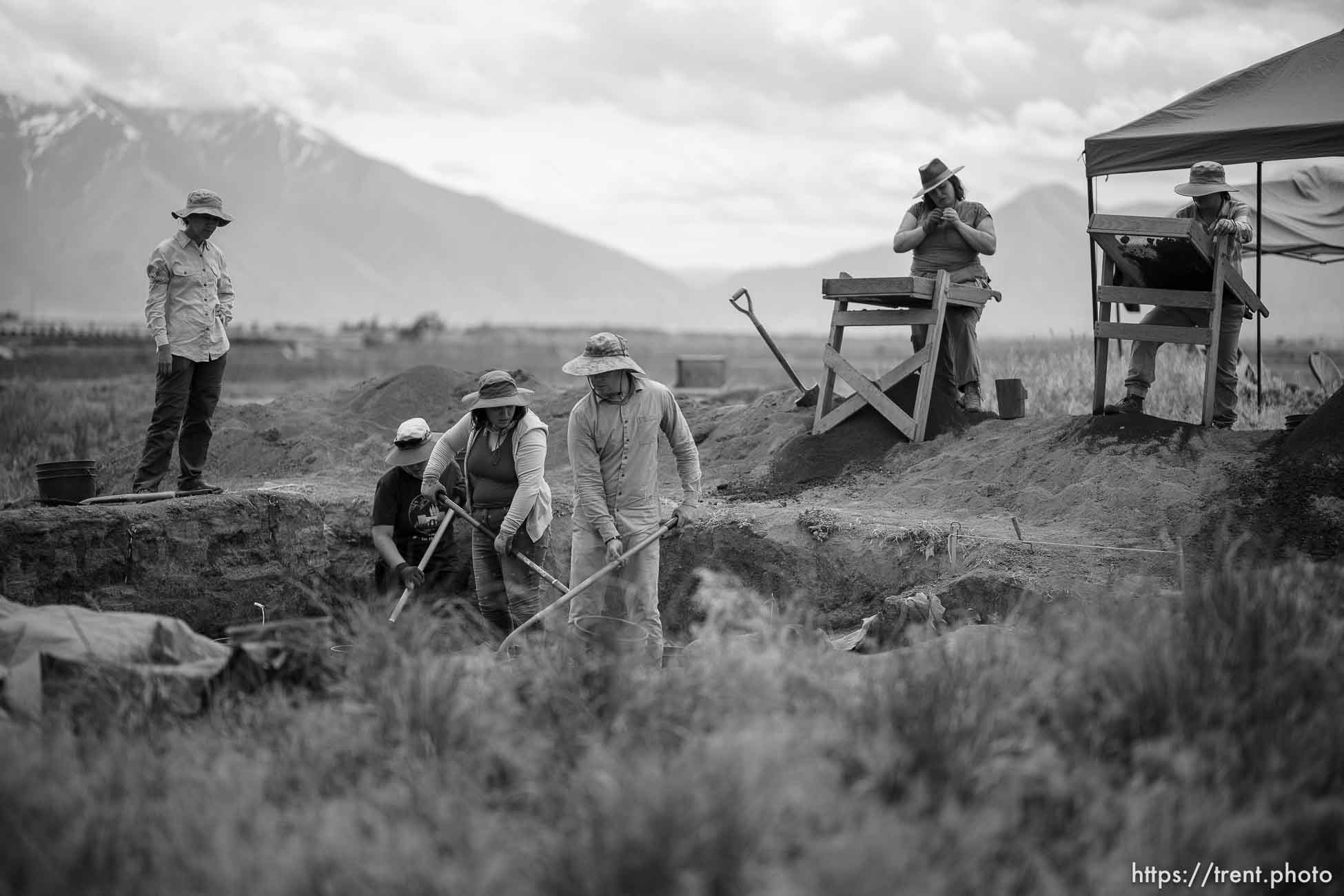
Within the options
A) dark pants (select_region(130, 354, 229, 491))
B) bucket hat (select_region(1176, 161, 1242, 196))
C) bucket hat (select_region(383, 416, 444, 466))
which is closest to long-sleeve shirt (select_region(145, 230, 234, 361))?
dark pants (select_region(130, 354, 229, 491))

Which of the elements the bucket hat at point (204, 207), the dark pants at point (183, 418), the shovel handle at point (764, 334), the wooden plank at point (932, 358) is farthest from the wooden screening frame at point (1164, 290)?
the dark pants at point (183, 418)

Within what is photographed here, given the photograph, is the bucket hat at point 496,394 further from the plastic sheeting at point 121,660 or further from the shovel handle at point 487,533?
the plastic sheeting at point 121,660

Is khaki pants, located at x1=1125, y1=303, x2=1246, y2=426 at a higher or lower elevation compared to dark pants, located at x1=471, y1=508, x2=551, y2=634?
higher

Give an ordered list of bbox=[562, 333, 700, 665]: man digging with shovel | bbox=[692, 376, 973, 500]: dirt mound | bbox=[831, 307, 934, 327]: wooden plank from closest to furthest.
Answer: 1. bbox=[562, 333, 700, 665]: man digging with shovel
2. bbox=[831, 307, 934, 327]: wooden plank
3. bbox=[692, 376, 973, 500]: dirt mound

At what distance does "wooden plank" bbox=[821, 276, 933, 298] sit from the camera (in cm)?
898

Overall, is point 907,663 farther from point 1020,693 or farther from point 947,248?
point 947,248

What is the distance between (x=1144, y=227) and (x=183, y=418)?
6631 mm

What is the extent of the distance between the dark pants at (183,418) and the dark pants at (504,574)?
2629 millimetres

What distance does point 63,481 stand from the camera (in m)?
8.45

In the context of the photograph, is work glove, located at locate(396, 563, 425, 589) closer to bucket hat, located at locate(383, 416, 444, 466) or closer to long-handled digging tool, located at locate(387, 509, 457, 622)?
long-handled digging tool, located at locate(387, 509, 457, 622)

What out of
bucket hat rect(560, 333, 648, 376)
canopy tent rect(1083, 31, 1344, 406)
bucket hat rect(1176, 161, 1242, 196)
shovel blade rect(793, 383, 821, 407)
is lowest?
shovel blade rect(793, 383, 821, 407)

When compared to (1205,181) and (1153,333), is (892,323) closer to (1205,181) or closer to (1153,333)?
(1153,333)

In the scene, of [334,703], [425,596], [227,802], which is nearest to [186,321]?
[425,596]

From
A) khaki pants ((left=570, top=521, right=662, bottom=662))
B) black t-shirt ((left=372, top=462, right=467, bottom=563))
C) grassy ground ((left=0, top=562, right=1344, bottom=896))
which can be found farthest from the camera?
black t-shirt ((left=372, top=462, right=467, bottom=563))
